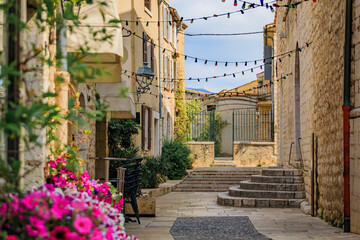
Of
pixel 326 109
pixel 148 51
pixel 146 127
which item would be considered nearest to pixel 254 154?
pixel 146 127

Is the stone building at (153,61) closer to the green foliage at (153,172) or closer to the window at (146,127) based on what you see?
the window at (146,127)

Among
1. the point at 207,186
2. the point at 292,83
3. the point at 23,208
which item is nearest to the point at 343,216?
the point at 23,208

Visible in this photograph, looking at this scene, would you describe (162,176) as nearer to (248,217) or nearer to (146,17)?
(146,17)

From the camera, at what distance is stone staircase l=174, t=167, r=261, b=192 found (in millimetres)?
16797

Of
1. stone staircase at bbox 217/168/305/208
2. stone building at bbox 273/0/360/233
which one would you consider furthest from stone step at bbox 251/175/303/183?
→ stone building at bbox 273/0/360/233

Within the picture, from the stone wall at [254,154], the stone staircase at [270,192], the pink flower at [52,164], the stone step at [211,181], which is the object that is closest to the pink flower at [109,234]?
the pink flower at [52,164]

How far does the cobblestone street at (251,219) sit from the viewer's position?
752cm

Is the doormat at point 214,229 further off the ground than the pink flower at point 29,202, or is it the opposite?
the pink flower at point 29,202

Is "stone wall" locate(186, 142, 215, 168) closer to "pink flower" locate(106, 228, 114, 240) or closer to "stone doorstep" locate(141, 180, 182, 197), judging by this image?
"stone doorstep" locate(141, 180, 182, 197)

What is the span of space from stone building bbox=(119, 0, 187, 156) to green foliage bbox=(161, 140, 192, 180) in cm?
40

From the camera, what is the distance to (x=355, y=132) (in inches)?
296

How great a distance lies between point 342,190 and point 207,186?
9.14m

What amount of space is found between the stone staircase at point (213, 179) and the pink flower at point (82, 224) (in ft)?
46.0

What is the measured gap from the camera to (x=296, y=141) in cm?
1422
